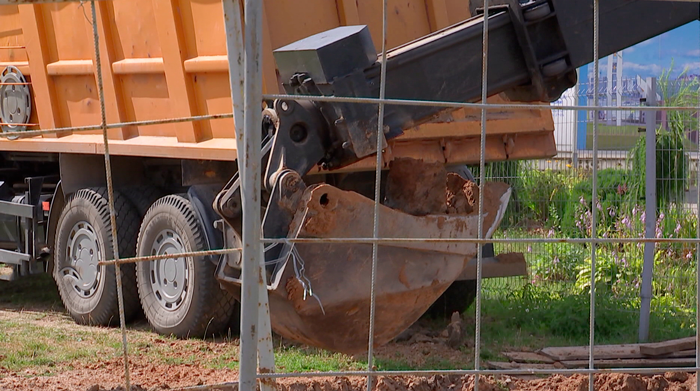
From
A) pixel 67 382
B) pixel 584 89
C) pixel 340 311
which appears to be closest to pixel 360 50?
pixel 340 311

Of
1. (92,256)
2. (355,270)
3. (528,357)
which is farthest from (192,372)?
(92,256)

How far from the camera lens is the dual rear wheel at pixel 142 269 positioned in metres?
5.81

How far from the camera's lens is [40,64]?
7027mm

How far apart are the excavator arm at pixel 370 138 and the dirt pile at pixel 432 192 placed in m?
0.02

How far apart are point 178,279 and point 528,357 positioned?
239cm

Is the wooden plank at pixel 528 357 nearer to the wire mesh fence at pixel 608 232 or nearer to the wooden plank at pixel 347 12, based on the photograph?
the wire mesh fence at pixel 608 232

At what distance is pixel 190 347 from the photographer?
18.8ft

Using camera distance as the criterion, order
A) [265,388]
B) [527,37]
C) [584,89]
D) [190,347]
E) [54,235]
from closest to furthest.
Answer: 1. [265,388]
2. [527,37]
3. [190,347]
4. [54,235]
5. [584,89]

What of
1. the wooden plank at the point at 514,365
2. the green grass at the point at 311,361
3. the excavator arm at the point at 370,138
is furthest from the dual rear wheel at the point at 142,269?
the wooden plank at the point at 514,365

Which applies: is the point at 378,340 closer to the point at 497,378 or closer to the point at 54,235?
the point at 497,378

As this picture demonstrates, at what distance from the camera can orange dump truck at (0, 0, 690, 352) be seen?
4.21m

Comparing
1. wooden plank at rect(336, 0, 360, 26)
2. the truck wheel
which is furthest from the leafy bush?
the truck wheel

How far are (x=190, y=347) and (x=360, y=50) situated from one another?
250cm

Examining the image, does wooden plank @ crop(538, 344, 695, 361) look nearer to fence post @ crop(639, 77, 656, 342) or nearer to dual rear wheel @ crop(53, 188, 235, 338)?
fence post @ crop(639, 77, 656, 342)
